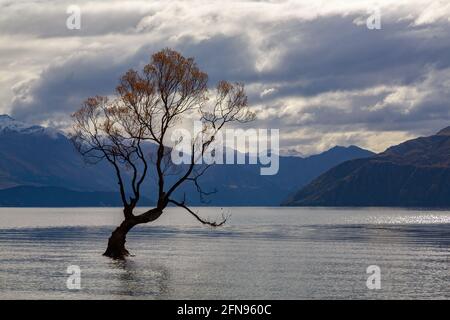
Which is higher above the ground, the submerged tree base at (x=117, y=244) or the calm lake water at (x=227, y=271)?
the submerged tree base at (x=117, y=244)

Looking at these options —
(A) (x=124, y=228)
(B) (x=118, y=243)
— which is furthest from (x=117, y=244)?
(A) (x=124, y=228)

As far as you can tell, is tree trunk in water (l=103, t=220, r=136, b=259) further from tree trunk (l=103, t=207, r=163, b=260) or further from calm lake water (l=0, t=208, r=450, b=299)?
calm lake water (l=0, t=208, r=450, b=299)

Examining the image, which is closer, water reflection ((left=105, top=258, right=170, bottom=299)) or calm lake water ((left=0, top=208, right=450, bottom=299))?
water reflection ((left=105, top=258, right=170, bottom=299))

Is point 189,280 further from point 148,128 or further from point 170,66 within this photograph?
point 170,66

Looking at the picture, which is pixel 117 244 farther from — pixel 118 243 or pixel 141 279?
pixel 141 279

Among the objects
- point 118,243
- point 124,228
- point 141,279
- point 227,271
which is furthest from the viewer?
point 118,243

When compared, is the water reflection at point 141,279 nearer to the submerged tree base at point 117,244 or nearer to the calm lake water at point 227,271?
the calm lake water at point 227,271

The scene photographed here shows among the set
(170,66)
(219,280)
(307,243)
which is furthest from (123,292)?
(307,243)

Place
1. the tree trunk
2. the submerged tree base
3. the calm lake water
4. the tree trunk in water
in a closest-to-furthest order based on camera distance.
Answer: the calm lake water, the tree trunk, the tree trunk in water, the submerged tree base

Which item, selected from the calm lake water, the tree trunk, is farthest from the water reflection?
the tree trunk

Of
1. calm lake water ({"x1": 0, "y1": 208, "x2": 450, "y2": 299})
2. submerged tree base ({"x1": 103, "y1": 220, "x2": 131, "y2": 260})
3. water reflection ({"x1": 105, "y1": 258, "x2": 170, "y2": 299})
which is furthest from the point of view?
submerged tree base ({"x1": 103, "y1": 220, "x2": 131, "y2": 260})

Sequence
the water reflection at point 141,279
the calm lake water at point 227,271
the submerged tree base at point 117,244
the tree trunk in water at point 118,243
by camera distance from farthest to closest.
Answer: the submerged tree base at point 117,244, the tree trunk in water at point 118,243, the calm lake water at point 227,271, the water reflection at point 141,279

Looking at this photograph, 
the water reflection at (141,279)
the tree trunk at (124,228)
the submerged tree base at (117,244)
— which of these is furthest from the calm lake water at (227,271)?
the tree trunk at (124,228)
